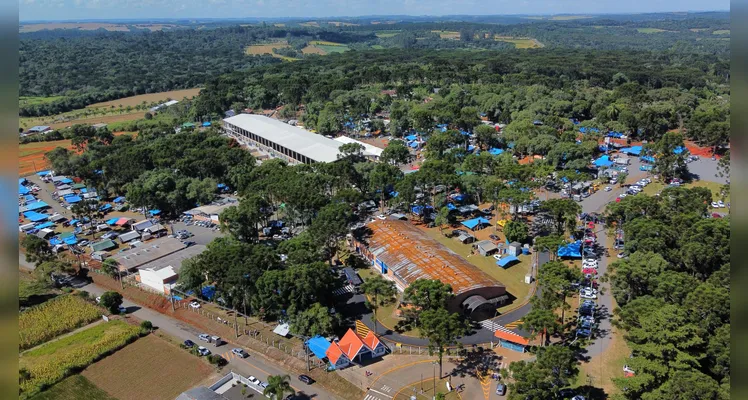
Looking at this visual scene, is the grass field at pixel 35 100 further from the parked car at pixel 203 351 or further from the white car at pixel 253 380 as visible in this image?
the white car at pixel 253 380

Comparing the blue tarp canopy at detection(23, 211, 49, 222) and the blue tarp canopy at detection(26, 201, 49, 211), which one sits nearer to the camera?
the blue tarp canopy at detection(23, 211, 49, 222)

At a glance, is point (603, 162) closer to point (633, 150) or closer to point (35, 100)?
point (633, 150)

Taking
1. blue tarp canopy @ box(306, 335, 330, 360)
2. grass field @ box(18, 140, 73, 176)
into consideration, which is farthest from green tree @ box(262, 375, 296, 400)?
grass field @ box(18, 140, 73, 176)

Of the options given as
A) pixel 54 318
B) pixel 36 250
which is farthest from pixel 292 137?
pixel 54 318

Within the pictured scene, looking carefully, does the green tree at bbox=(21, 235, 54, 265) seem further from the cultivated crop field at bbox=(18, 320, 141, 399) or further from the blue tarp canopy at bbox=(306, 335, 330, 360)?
the blue tarp canopy at bbox=(306, 335, 330, 360)

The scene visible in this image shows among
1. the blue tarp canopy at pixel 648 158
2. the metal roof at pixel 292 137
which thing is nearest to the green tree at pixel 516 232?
the metal roof at pixel 292 137

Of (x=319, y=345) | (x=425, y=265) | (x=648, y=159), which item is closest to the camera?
(x=319, y=345)
